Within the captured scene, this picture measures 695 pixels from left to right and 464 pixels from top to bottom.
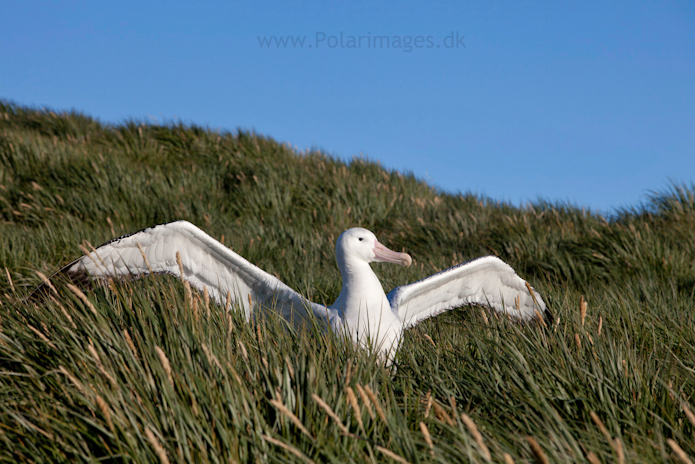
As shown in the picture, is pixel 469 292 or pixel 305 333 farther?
pixel 469 292

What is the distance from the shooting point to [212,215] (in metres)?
7.57

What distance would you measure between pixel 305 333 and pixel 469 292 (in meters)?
2.40

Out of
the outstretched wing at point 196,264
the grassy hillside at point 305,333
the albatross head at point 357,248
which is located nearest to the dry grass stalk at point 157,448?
the grassy hillside at point 305,333

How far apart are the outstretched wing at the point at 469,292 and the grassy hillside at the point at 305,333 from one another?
7.0 inches

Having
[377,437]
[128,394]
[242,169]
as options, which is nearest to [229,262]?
[128,394]

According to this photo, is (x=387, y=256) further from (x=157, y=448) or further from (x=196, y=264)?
(x=157, y=448)

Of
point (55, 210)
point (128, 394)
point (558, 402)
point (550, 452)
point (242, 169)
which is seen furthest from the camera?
point (242, 169)

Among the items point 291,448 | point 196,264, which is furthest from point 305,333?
point 196,264

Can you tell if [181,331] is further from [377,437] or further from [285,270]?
[285,270]

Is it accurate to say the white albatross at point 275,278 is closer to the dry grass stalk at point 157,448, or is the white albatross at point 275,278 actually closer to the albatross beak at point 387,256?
the albatross beak at point 387,256

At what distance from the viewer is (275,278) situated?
3.36 metres

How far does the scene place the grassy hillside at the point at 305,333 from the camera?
59.6 inches

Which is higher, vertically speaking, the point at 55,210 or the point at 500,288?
the point at 55,210

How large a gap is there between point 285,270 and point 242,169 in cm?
474
